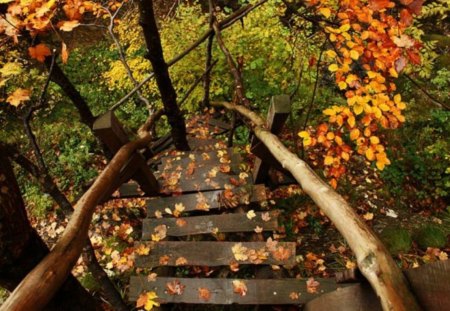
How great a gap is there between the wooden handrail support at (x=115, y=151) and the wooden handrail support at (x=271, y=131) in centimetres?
134

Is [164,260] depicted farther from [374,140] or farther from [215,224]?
[374,140]

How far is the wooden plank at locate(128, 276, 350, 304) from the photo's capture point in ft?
11.1

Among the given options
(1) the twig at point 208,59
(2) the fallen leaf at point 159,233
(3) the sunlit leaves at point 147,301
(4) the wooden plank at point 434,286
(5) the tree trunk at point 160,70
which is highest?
(1) the twig at point 208,59

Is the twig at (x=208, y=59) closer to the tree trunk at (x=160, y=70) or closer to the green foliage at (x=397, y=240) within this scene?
the tree trunk at (x=160, y=70)

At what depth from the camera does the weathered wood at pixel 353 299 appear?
1913mm

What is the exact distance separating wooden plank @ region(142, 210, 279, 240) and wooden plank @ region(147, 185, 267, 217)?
28cm

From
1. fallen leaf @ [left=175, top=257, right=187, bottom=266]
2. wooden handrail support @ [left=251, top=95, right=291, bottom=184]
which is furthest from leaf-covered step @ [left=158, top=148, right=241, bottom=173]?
fallen leaf @ [left=175, top=257, right=187, bottom=266]

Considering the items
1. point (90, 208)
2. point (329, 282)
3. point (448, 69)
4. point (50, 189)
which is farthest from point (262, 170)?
point (448, 69)

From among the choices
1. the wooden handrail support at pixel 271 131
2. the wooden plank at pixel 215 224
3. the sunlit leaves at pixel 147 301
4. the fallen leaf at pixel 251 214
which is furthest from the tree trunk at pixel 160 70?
the sunlit leaves at pixel 147 301

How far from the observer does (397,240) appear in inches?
204

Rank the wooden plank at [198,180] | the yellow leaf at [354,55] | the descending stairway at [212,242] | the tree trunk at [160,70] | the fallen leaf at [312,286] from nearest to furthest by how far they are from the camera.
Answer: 1. the fallen leaf at [312,286]
2. the descending stairway at [212,242]
3. the tree trunk at [160,70]
4. the wooden plank at [198,180]
5. the yellow leaf at [354,55]

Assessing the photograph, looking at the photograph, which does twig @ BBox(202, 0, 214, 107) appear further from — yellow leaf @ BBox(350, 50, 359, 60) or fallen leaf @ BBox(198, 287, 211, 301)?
fallen leaf @ BBox(198, 287, 211, 301)

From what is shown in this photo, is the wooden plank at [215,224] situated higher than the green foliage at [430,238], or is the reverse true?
the green foliage at [430,238]

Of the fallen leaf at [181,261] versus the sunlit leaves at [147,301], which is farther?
the fallen leaf at [181,261]
